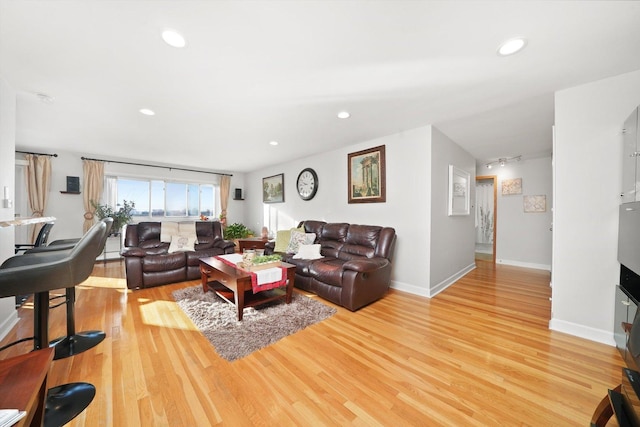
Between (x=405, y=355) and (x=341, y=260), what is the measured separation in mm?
1740

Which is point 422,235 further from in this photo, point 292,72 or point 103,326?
point 103,326

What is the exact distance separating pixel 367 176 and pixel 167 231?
3.66 metres

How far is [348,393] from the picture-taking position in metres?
1.53

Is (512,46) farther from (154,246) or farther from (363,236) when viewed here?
(154,246)

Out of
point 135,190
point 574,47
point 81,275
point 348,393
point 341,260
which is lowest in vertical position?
point 348,393

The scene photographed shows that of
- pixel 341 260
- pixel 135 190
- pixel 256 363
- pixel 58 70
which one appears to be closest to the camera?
pixel 256 363

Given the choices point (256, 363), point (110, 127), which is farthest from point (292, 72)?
point (110, 127)

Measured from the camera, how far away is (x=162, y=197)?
603 cm

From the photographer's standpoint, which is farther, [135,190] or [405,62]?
[135,190]

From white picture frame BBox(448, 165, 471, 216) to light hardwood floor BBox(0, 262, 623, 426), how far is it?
165 centimetres

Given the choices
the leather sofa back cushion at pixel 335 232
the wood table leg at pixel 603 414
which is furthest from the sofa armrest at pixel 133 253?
the wood table leg at pixel 603 414

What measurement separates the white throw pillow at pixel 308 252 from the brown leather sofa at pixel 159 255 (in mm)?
1440

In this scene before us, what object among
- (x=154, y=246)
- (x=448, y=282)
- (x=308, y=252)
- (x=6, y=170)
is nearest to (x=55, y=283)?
(x=6, y=170)

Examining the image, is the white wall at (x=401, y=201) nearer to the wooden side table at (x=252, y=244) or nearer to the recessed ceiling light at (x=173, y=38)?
the wooden side table at (x=252, y=244)
